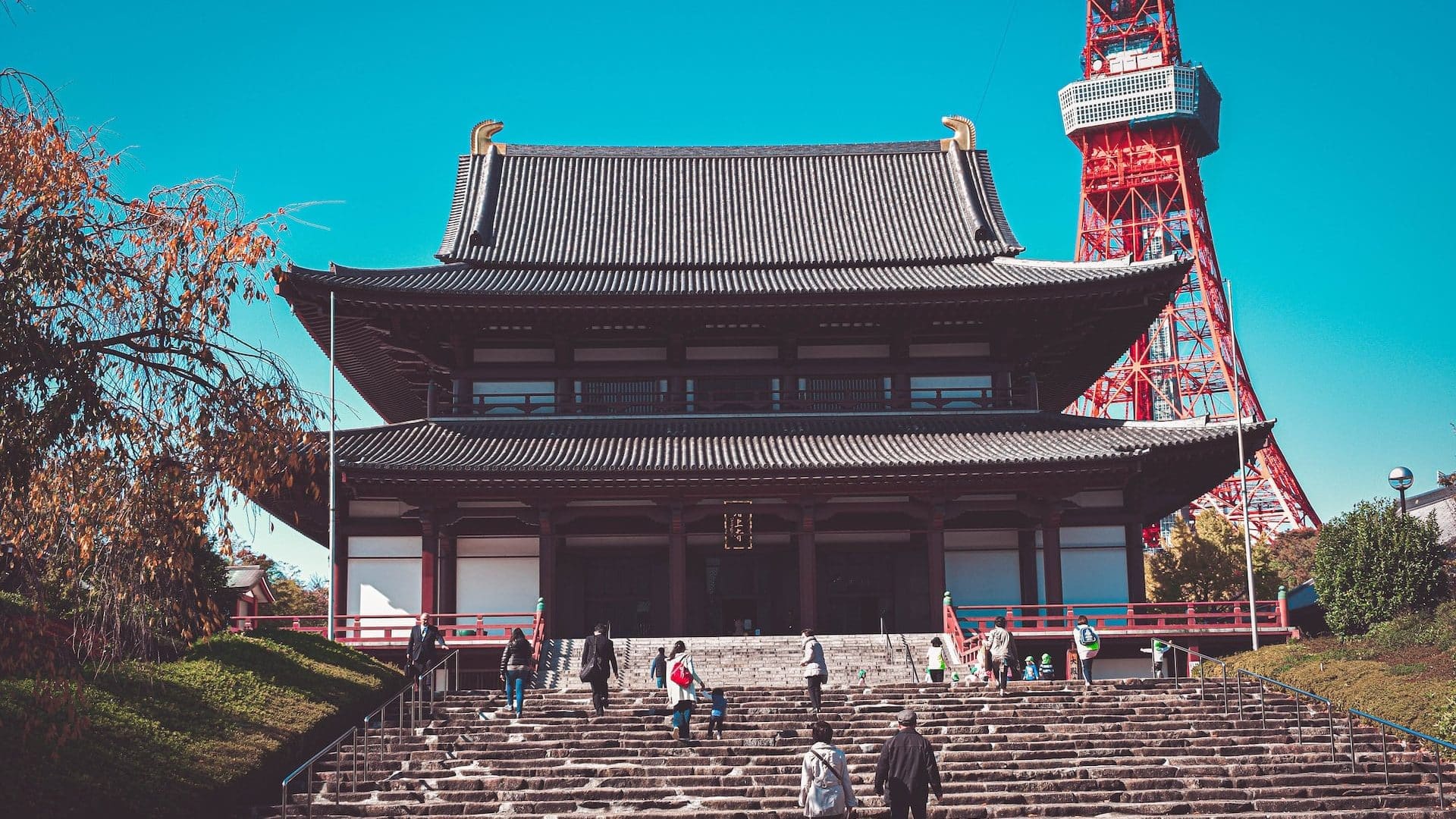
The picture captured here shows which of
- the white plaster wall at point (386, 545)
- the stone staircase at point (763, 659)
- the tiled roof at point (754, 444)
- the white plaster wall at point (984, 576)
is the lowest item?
the stone staircase at point (763, 659)

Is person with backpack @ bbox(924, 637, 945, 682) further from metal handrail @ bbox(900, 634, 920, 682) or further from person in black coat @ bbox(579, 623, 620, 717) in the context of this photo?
person in black coat @ bbox(579, 623, 620, 717)

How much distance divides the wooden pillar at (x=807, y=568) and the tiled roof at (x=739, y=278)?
547 centimetres

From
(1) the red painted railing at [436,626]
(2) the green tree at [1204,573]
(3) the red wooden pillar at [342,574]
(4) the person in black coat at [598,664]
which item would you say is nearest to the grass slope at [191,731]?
(4) the person in black coat at [598,664]

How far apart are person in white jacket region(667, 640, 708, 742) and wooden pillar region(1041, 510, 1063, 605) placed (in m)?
13.5

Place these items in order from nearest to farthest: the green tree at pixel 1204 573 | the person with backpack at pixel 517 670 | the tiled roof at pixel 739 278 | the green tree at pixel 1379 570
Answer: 1. the person with backpack at pixel 517 670
2. the green tree at pixel 1379 570
3. the tiled roof at pixel 739 278
4. the green tree at pixel 1204 573

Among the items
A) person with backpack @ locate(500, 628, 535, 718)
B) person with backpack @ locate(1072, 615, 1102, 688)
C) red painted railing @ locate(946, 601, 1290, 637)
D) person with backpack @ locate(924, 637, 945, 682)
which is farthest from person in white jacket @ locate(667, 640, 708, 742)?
red painted railing @ locate(946, 601, 1290, 637)

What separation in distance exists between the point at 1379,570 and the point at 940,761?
14209mm

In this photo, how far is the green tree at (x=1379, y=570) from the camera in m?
28.9

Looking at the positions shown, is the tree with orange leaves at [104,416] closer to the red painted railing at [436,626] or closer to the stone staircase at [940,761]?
the stone staircase at [940,761]

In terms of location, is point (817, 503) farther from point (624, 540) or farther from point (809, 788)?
point (809, 788)

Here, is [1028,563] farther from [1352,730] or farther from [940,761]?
[940,761]

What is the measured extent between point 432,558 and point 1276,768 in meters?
19.3

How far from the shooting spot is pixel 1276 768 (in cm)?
1944

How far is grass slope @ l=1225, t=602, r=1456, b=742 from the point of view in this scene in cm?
2097
